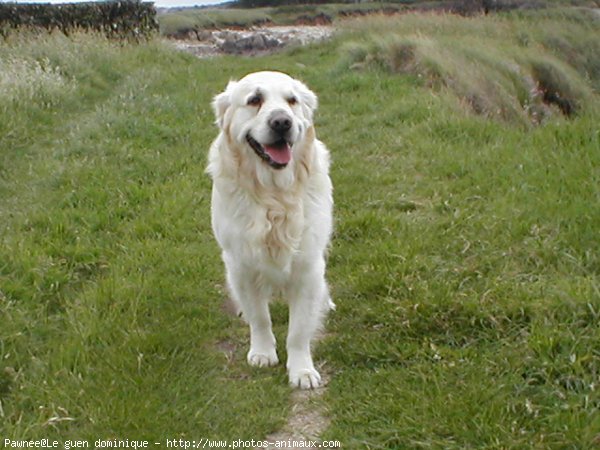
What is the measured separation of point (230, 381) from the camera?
9.96 feet

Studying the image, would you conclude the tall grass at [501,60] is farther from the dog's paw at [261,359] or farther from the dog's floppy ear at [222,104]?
the dog's paw at [261,359]

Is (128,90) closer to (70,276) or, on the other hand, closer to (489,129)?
(489,129)

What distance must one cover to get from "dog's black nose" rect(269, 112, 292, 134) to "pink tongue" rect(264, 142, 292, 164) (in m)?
0.09

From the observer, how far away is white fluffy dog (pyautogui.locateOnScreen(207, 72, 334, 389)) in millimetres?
3086

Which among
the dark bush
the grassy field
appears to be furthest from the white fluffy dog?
the dark bush

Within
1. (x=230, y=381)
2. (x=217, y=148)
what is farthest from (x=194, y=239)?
(x=230, y=381)

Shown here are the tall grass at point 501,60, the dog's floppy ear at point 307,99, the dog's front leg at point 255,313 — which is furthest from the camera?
the tall grass at point 501,60

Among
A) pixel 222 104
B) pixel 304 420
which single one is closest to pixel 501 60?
pixel 222 104

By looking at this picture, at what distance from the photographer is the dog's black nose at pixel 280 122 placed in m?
3.01

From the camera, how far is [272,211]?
314 centimetres

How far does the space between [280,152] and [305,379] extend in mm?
1059

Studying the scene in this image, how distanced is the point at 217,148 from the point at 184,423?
137 centimetres

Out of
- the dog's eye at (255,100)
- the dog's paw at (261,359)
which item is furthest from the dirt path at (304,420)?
the dog's eye at (255,100)

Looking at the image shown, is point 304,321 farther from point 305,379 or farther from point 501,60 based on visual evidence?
point 501,60
